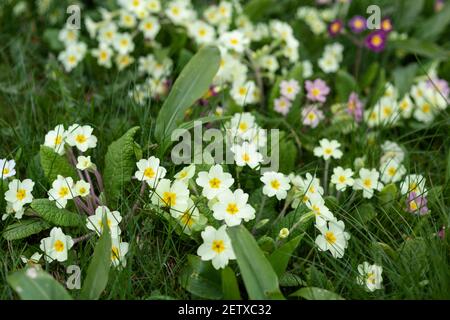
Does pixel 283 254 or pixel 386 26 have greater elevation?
pixel 386 26

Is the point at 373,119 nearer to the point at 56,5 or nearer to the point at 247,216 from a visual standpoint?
the point at 247,216

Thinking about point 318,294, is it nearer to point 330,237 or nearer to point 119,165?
point 330,237

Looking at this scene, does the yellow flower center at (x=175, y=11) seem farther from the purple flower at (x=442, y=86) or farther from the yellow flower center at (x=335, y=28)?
the purple flower at (x=442, y=86)

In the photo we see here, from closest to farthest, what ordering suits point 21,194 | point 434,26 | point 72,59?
point 21,194 → point 72,59 → point 434,26

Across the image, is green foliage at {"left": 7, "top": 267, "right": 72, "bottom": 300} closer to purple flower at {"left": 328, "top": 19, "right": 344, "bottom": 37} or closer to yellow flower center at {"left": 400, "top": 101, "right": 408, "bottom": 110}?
yellow flower center at {"left": 400, "top": 101, "right": 408, "bottom": 110}

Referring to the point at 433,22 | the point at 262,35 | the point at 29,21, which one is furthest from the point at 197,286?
the point at 433,22

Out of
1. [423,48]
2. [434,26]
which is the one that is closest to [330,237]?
[423,48]

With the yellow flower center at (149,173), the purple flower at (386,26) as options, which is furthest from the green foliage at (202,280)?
the purple flower at (386,26)
